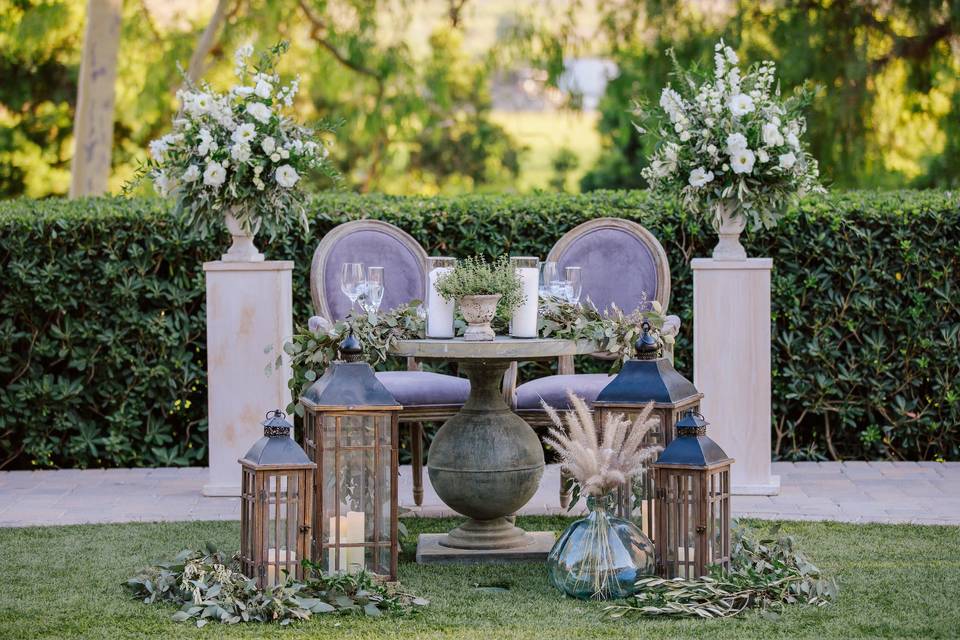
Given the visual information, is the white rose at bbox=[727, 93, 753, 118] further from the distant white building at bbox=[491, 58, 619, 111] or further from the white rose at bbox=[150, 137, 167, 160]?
the distant white building at bbox=[491, 58, 619, 111]

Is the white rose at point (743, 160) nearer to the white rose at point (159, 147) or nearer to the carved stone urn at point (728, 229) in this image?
the carved stone urn at point (728, 229)

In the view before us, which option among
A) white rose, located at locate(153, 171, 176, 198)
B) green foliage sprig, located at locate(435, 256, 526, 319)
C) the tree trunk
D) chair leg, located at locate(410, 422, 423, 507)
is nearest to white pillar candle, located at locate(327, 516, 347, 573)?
green foliage sprig, located at locate(435, 256, 526, 319)

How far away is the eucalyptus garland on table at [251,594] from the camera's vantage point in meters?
3.53

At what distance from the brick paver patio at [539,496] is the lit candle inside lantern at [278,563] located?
1252mm

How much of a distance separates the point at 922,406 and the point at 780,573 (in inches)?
105

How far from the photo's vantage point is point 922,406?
6102 mm

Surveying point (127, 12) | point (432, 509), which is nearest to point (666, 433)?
point (432, 509)

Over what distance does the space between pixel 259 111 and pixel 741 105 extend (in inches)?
77.0

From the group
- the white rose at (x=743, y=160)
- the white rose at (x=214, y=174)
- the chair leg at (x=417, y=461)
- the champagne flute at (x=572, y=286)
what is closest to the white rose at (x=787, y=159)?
the white rose at (x=743, y=160)

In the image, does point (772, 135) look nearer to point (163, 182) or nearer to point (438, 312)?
point (438, 312)

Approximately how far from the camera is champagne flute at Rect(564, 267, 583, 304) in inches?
170

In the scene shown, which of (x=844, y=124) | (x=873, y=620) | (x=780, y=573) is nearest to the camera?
(x=873, y=620)

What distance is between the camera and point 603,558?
3.71 metres

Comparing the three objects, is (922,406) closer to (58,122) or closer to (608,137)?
(608,137)
